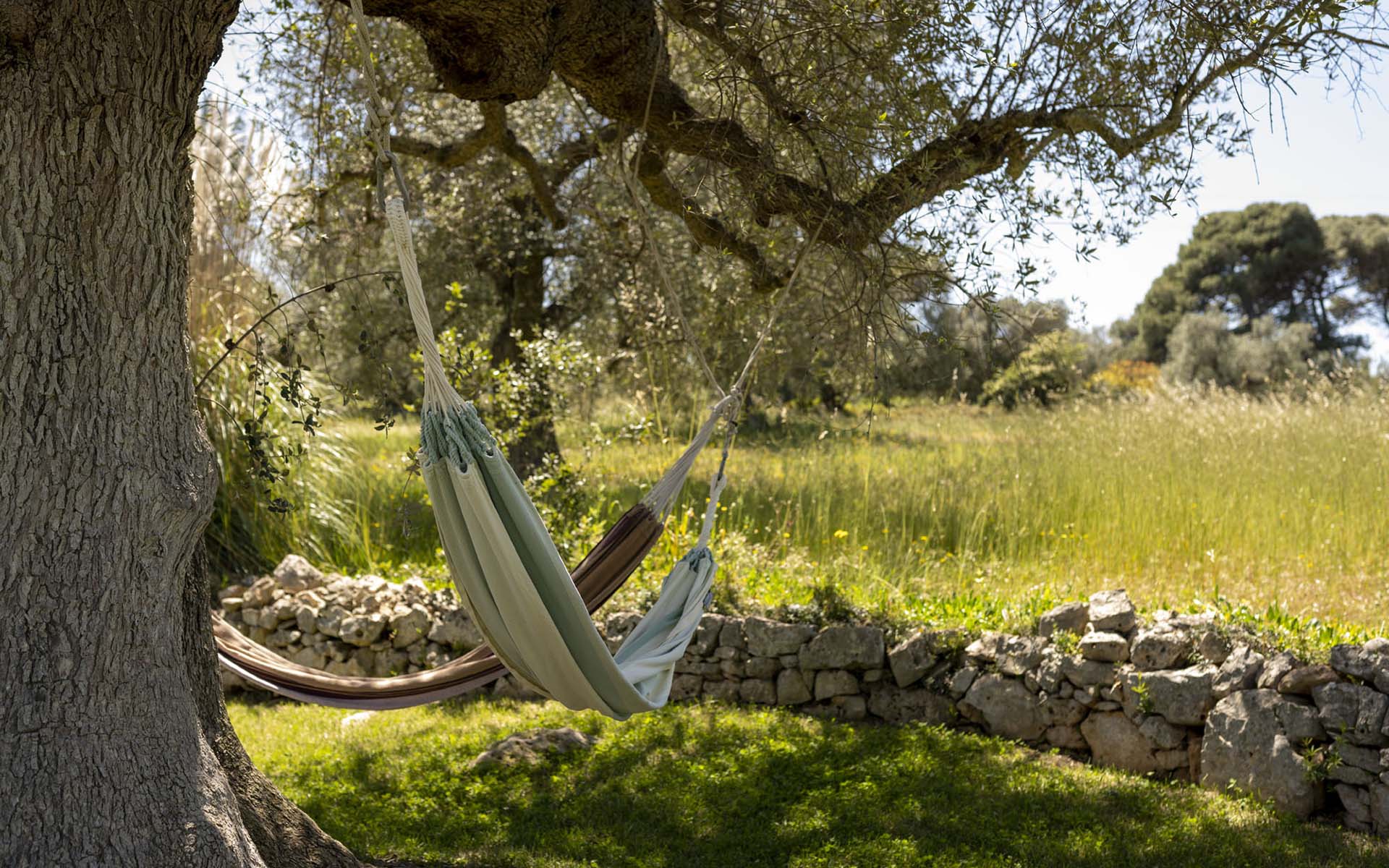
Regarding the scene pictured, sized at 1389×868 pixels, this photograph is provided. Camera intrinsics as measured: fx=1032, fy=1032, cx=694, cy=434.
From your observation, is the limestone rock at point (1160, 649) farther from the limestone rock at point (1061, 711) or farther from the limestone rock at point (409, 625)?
the limestone rock at point (409, 625)

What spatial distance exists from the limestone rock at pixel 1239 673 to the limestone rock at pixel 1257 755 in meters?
0.03

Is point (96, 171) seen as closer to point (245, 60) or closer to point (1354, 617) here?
point (245, 60)

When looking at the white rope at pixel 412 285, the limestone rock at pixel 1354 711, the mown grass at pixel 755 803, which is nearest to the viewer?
the white rope at pixel 412 285

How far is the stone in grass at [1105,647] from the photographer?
151 inches

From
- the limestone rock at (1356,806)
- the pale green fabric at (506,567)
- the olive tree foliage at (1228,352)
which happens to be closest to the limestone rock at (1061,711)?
the limestone rock at (1356,806)

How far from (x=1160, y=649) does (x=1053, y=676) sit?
408 mm

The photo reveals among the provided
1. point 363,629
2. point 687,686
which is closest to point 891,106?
point 687,686

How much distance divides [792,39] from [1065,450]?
13.3 feet

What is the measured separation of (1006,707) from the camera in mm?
4035

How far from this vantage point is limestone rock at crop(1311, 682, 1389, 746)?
3227mm

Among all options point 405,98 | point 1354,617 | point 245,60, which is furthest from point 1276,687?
point 245,60

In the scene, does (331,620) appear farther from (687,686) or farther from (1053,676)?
(1053,676)

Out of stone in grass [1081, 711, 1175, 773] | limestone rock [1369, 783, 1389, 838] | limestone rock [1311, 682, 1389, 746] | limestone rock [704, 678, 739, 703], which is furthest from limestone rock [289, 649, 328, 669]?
limestone rock [1369, 783, 1389, 838]

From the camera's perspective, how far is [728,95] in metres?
3.38
